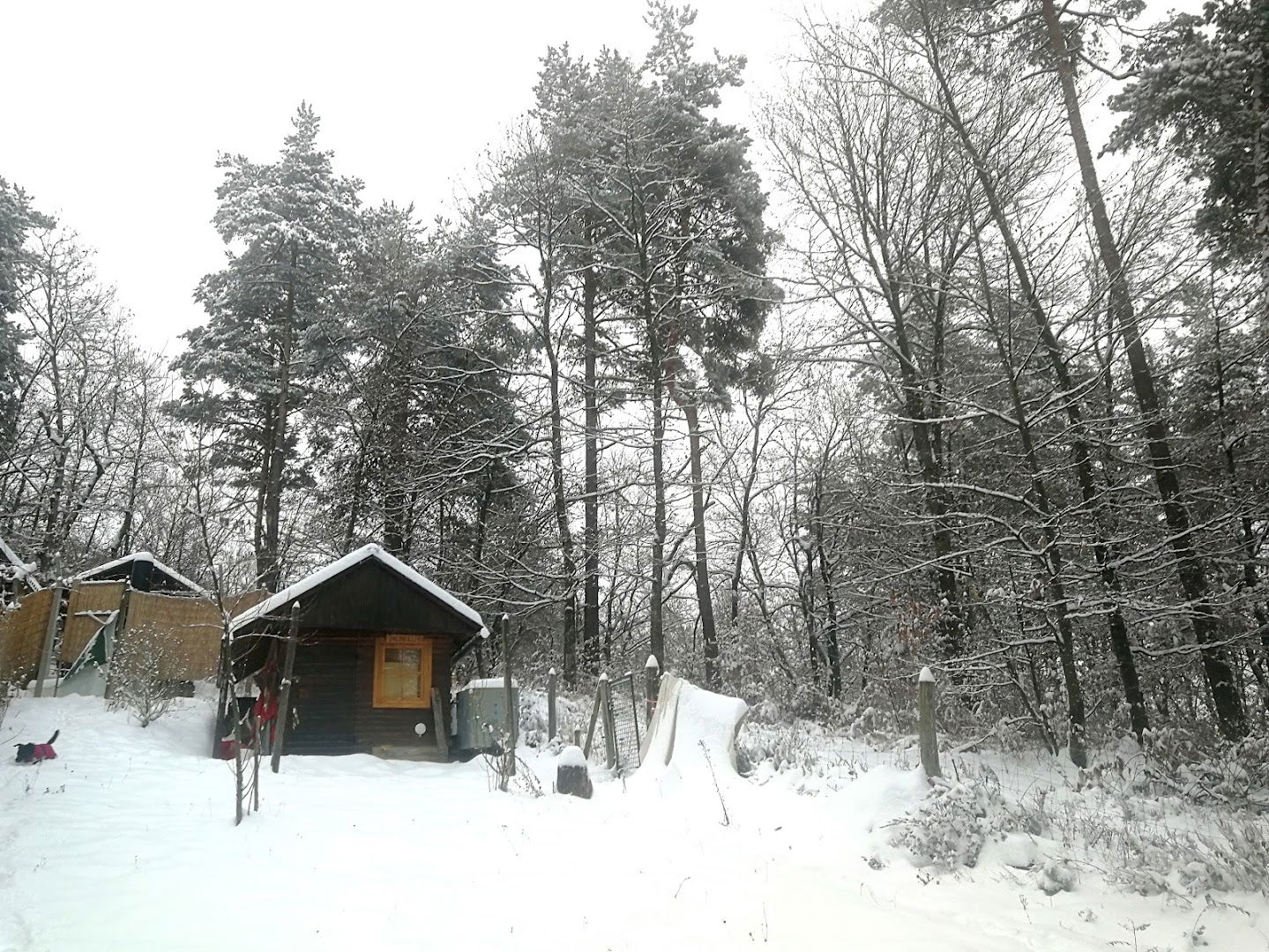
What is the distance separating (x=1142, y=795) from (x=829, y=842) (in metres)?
2.90

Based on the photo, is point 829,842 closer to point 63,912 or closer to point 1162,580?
point 1162,580

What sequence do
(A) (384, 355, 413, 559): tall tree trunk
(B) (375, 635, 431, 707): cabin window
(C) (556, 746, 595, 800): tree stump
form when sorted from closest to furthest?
(C) (556, 746, 595, 800): tree stump → (B) (375, 635, 431, 707): cabin window → (A) (384, 355, 413, 559): tall tree trunk

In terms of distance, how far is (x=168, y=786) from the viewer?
376 inches

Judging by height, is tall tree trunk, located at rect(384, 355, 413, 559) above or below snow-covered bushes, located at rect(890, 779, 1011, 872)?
above

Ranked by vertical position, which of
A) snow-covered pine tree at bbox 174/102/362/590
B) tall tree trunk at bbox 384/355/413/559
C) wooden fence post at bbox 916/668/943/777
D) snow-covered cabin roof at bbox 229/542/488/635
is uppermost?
snow-covered pine tree at bbox 174/102/362/590

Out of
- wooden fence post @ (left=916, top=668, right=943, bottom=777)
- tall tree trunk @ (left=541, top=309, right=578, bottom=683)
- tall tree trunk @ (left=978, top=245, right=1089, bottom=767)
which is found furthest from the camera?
tall tree trunk @ (left=541, top=309, right=578, bottom=683)

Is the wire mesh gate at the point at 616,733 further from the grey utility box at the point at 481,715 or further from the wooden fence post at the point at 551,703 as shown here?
the grey utility box at the point at 481,715

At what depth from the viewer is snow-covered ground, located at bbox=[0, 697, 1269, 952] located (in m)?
4.74

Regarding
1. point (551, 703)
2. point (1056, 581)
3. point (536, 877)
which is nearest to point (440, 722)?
point (551, 703)

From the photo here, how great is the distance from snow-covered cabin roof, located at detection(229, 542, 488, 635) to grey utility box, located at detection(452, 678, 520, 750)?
44.4 inches

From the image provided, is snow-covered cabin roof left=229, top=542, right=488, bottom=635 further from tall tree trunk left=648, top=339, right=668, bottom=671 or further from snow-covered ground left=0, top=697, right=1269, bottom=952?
snow-covered ground left=0, top=697, right=1269, bottom=952

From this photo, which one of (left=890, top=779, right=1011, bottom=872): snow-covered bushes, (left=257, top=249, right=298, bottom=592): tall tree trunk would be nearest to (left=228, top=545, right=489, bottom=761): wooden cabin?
(left=257, top=249, right=298, bottom=592): tall tree trunk

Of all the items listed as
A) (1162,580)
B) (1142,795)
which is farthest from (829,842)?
(1162,580)

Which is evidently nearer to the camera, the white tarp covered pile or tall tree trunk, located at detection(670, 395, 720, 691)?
the white tarp covered pile
